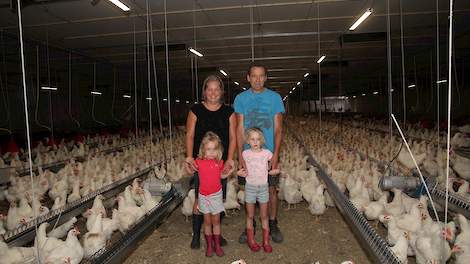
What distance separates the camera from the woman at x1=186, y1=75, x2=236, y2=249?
2.82m

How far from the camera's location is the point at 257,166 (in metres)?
2.80

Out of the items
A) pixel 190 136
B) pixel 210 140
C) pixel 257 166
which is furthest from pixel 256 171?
pixel 190 136

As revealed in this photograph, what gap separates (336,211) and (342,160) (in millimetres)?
1642

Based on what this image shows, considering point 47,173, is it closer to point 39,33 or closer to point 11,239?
point 11,239

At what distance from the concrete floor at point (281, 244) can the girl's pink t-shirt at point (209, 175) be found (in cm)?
60

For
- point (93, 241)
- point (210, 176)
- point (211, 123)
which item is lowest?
point (93, 241)

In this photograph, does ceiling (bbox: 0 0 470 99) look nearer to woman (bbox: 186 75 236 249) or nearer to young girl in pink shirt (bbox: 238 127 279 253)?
woman (bbox: 186 75 236 249)

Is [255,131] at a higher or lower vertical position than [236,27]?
lower

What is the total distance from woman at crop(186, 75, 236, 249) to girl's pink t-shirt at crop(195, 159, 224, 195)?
7 centimetres

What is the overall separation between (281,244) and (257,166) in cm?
88

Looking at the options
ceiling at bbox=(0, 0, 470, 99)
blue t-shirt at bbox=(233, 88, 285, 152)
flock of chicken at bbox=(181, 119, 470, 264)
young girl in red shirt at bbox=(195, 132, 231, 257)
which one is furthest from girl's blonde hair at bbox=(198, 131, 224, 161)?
ceiling at bbox=(0, 0, 470, 99)

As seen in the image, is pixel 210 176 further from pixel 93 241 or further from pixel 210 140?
pixel 93 241

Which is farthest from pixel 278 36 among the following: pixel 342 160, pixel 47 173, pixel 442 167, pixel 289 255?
pixel 289 255

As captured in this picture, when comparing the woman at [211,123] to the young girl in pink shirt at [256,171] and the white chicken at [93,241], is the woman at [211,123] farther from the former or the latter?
the white chicken at [93,241]
